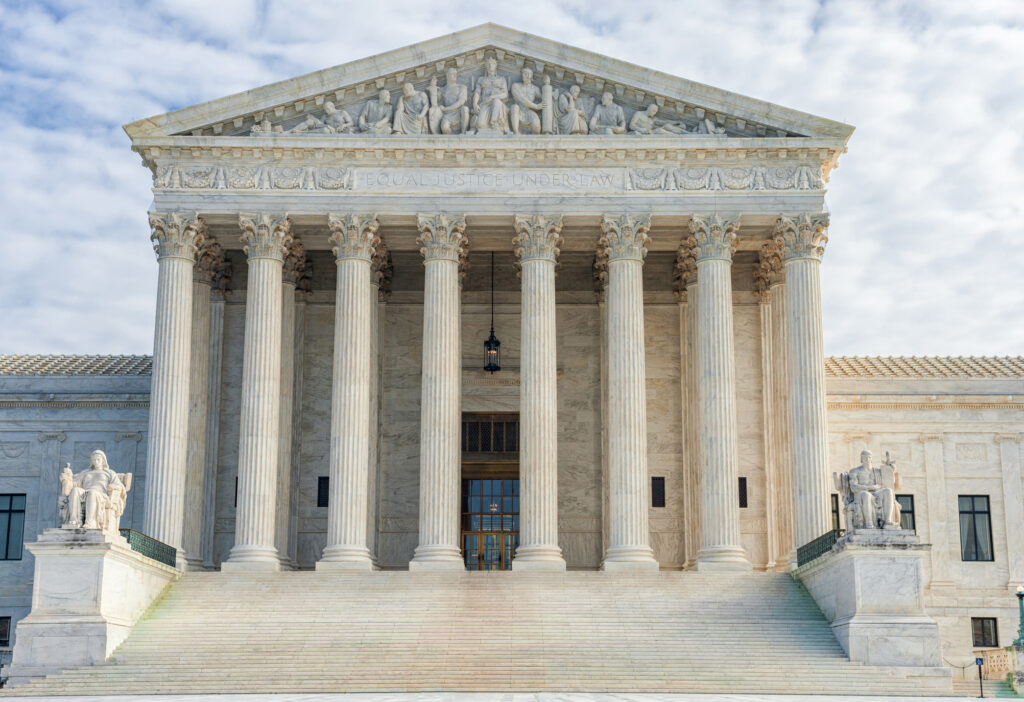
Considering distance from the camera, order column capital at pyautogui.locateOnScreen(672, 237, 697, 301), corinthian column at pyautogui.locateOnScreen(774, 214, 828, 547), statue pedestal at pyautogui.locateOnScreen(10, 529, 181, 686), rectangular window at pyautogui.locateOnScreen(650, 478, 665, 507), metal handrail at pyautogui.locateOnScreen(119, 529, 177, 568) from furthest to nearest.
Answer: rectangular window at pyautogui.locateOnScreen(650, 478, 665, 507), column capital at pyautogui.locateOnScreen(672, 237, 697, 301), corinthian column at pyautogui.locateOnScreen(774, 214, 828, 547), metal handrail at pyautogui.locateOnScreen(119, 529, 177, 568), statue pedestal at pyautogui.locateOnScreen(10, 529, 181, 686)

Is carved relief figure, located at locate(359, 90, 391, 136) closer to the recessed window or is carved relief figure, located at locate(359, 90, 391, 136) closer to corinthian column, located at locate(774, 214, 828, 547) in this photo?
corinthian column, located at locate(774, 214, 828, 547)

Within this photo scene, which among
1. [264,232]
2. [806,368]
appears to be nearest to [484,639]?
[806,368]

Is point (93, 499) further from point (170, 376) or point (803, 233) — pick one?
point (803, 233)

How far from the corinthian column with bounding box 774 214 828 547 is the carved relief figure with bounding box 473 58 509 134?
9640mm

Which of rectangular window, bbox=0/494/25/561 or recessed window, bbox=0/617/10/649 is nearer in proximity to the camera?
recessed window, bbox=0/617/10/649

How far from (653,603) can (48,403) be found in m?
24.7

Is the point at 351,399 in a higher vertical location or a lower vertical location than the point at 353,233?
lower

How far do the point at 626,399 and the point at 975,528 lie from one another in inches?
612

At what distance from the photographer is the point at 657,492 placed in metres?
48.7

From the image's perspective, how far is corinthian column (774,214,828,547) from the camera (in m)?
41.5

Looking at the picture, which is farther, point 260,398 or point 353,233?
point 353,233

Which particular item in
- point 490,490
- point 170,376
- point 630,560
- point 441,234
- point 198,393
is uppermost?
point 441,234

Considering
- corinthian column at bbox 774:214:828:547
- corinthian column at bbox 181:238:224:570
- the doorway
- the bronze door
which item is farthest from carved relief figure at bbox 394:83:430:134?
the bronze door

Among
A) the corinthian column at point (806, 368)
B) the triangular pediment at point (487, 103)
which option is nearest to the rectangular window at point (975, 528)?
the corinthian column at point (806, 368)
